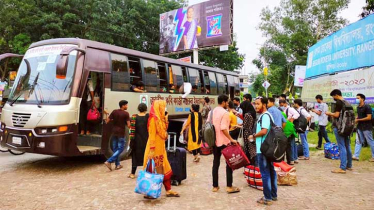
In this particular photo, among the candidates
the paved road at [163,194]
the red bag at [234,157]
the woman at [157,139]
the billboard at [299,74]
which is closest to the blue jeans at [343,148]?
the paved road at [163,194]

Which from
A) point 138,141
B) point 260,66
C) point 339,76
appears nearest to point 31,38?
point 138,141

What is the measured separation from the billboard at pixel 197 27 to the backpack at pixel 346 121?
1524cm

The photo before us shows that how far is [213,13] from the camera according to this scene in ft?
70.4

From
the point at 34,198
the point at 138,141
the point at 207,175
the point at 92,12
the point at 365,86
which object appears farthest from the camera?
the point at 92,12

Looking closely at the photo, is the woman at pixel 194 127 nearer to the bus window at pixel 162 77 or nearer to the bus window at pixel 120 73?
the bus window at pixel 120 73

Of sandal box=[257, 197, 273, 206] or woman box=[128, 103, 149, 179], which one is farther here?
woman box=[128, 103, 149, 179]

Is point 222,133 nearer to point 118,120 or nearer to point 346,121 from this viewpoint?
point 118,120

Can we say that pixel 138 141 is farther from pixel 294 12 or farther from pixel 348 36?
pixel 294 12

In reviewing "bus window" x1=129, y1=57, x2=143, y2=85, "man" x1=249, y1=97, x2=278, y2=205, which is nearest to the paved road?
"man" x1=249, y1=97, x2=278, y2=205

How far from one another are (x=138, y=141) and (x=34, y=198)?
2.05 metres

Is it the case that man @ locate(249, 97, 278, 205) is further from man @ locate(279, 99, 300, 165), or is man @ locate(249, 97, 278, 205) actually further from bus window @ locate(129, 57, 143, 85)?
bus window @ locate(129, 57, 143, 85)

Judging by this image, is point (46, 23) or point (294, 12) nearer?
point (46, 23)

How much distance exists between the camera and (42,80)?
6734 mm

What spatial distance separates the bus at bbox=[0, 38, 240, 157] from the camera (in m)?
6.26
